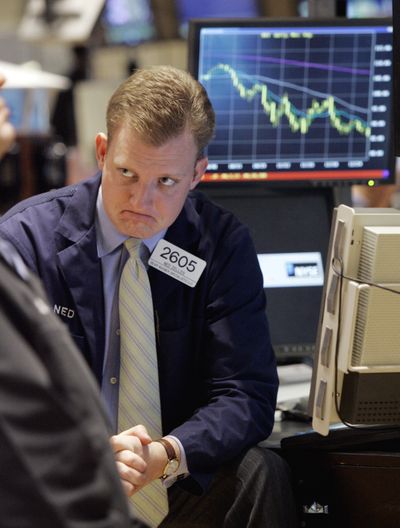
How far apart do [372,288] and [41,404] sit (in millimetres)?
1362

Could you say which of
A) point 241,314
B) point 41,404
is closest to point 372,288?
point 241,314

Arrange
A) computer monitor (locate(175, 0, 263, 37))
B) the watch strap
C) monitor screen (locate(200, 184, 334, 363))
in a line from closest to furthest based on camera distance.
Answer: the watch strap, monitor screen (locate(200, 184, 334, 363)), computer monitor (locate(175, 0, 263, 37))

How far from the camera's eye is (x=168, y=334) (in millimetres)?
2779

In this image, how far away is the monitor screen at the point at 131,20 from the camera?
12.7 meters

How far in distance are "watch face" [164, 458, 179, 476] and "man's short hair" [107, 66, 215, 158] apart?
762mm

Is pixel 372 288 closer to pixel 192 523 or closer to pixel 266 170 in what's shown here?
pixel 192 523

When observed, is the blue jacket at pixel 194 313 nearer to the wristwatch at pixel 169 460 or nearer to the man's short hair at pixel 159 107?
the wristwatch at pixel 169 460

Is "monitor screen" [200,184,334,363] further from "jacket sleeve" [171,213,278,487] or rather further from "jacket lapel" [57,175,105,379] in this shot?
"jacket lapel" [57,175,105,379]

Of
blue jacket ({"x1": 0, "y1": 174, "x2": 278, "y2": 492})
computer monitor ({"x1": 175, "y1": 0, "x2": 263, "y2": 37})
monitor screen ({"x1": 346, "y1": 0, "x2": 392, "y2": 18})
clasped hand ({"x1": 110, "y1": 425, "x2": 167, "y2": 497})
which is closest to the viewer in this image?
clasped hand ({"x1": 110, "y1": 425, "x2": 167, "y2": 497})

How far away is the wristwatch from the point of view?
8.45 ft

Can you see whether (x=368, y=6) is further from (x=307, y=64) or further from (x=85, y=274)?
(x=85, y=274)

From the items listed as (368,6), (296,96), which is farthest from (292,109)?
(368,6)

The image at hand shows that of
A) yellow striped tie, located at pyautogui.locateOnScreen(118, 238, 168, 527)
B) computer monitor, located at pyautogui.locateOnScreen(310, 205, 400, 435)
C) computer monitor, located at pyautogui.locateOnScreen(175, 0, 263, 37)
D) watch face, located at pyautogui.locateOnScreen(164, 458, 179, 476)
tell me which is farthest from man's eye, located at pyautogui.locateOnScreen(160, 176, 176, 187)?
computer monitor, located at pyautogui.locateOnScreen(175, 0, 263, 37)

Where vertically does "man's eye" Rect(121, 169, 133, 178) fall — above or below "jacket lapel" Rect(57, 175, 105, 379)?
above
